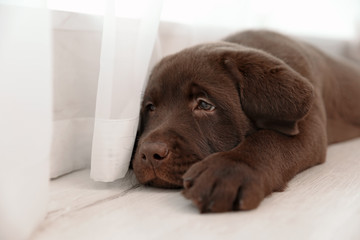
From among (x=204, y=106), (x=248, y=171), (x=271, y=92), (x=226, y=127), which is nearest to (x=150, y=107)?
(x=204, y=106)

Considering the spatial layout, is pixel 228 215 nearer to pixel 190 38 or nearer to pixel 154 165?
pixel 154 165

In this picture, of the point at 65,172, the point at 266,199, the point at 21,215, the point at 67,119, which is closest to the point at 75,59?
the point at 67,119

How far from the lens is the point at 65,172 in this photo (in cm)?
191

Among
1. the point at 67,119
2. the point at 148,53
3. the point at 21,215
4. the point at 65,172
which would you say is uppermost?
the point at 148,53

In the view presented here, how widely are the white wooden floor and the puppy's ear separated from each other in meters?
0.27

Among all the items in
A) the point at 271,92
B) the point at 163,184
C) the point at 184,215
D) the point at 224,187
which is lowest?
the point at 163,184

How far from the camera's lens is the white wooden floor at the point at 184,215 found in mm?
1176

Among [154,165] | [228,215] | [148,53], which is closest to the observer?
[228,215]

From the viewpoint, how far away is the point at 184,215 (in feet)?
4.32

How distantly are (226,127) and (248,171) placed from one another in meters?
0.41

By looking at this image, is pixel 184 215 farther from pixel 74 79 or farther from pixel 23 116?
pixel 74 79

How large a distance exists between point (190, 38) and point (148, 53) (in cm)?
102

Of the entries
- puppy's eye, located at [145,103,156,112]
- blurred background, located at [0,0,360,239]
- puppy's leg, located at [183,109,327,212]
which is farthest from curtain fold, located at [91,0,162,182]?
puppy's leg, located at [183,109,327,212]

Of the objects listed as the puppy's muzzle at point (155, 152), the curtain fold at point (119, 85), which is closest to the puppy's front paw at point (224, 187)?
the puppy's muzzle at point (155, 152)
